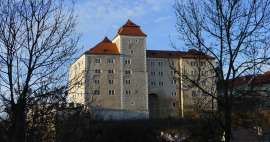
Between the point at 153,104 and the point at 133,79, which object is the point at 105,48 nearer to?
the point at 133,79

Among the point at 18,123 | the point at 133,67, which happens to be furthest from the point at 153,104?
the point at 18,123

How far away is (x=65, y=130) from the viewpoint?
49.2ft

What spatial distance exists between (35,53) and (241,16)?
5.09 m

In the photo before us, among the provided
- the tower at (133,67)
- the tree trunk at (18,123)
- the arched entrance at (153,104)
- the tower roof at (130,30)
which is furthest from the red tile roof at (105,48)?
the tree trunk at (18,123)

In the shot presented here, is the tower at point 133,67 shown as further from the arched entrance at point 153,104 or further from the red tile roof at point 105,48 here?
the arched entrance at point 153,104

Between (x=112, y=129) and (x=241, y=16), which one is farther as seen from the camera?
(x=112, y=129)

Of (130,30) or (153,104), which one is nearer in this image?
(153,104)

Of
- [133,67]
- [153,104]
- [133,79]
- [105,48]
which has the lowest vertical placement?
[153,104]

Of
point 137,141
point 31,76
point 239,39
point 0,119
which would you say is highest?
point 239,39

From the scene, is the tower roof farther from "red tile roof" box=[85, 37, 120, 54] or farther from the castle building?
"red tile roof" box=[85, 37, 120, 54]

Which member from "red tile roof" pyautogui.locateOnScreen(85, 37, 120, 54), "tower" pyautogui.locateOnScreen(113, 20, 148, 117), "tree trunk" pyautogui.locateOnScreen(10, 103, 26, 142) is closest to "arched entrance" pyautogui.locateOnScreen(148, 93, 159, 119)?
"tower" pyautogui.locateOnScreen(113, 20, 148, 117)

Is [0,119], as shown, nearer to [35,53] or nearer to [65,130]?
[35,53]

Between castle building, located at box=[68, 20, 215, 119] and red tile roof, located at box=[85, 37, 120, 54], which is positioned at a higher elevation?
red tile roof, located at box=[85, 37, 120, 54]

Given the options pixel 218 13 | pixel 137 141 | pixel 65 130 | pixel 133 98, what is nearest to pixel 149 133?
pixel 137 141
